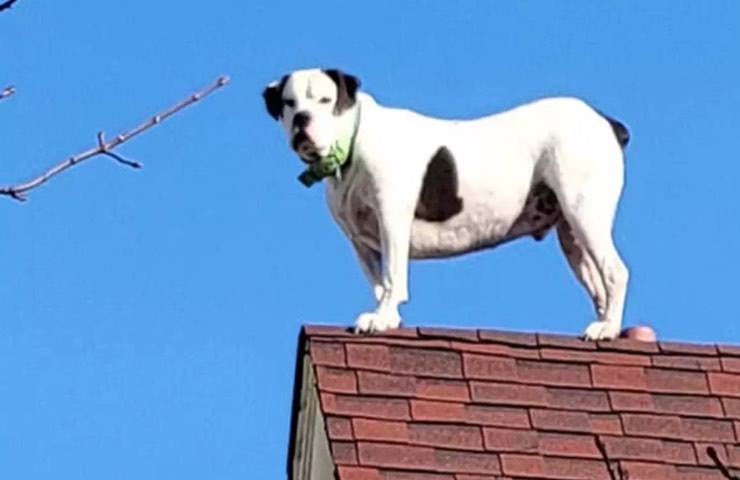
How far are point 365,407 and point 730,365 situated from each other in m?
1.21

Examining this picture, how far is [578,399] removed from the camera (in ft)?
22.3

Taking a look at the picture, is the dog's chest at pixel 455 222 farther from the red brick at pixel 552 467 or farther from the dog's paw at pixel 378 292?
the red brick at pixel 552 467

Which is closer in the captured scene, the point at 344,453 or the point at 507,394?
the point at 344,453

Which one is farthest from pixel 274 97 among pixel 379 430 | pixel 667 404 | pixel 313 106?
pixel 667 404

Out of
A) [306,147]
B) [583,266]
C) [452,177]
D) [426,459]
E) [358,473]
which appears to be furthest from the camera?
[583,266]

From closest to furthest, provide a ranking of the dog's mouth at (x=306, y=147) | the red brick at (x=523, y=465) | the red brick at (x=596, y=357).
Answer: the red brick at (x=523, y=465), the red brick at (x=596, y=357), the dog's mouth at (x=306, y=147)

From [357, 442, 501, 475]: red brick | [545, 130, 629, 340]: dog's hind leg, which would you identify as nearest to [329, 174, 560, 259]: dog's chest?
[545, 130, 629, 340]: dog's hind leg

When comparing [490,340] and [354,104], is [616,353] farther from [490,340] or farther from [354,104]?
[354,104]

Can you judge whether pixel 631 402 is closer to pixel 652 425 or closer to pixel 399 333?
pixel 652 425

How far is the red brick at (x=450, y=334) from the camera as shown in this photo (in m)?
6.87

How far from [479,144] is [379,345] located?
34.4 inches

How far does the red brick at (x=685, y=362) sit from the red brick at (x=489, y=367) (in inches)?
18.6

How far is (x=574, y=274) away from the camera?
7426 millimetres

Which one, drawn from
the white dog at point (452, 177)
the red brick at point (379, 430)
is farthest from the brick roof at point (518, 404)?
the white dog at point (452, 177)
